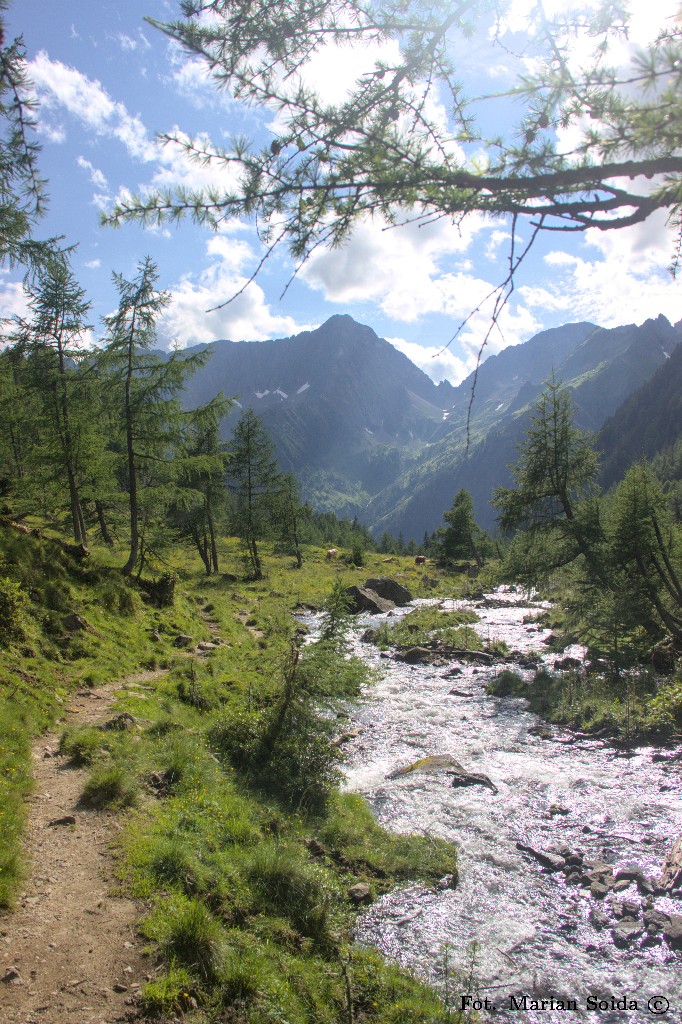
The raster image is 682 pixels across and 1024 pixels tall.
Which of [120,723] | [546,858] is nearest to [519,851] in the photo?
[546,858]

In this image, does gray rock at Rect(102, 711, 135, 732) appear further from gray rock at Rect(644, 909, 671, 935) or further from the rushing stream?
gray rock at Rect(644, 909, 671, 935)

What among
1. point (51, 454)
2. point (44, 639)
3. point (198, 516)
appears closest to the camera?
point (44, 639)

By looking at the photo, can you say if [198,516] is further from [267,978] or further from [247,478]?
[267,978]

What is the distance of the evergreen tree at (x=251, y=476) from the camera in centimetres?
4275

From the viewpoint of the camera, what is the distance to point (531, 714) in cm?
1600

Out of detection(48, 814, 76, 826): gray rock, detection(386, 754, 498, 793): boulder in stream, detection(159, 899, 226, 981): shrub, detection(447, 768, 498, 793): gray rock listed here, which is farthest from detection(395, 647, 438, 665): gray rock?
detection(159, 899, 226, 981): shrub

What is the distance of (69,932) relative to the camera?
17.4 ft

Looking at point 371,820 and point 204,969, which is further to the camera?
point 371,820

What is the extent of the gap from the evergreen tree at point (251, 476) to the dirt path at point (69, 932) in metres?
35.2

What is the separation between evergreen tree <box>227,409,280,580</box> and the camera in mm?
42750

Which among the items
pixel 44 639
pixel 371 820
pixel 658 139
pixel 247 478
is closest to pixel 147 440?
pixel 44 639

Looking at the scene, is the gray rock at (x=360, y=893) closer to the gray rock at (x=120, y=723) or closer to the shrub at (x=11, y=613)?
the gray rock at (x=120, y=723)

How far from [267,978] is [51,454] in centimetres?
1735

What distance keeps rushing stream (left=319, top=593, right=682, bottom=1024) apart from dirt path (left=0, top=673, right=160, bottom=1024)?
3.62 m
